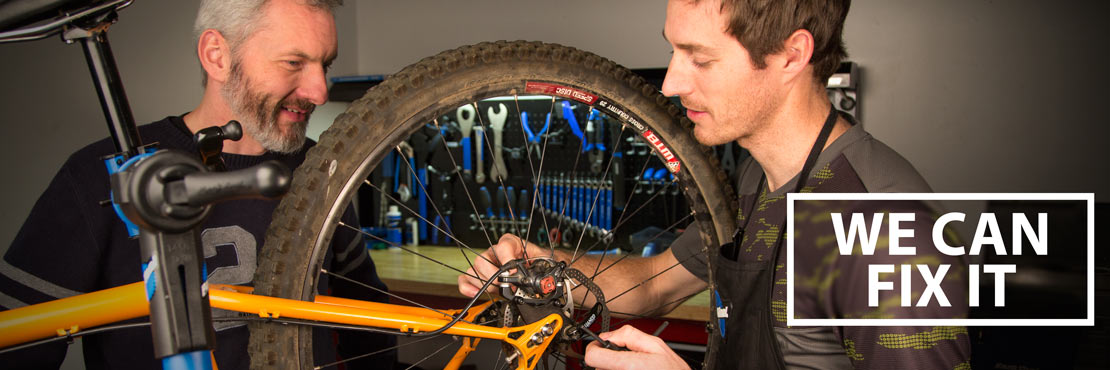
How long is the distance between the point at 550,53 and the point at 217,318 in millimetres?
510

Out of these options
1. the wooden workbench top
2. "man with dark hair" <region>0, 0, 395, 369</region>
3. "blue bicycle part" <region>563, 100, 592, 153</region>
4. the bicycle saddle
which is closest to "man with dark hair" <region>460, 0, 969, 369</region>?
"man with dark hair" <region>0, 0, 395, 369</region>

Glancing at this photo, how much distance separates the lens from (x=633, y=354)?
2.83 feet

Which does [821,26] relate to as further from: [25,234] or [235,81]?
[25,234]

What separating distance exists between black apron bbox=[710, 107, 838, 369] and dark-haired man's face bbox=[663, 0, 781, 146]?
0.10 metres

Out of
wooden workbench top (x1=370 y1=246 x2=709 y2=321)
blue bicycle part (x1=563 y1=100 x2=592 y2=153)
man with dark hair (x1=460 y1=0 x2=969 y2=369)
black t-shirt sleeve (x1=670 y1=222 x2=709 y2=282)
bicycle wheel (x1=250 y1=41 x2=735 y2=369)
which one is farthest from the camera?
blue bicycle part (x1=563 y1=100 x2=592 y2=153)

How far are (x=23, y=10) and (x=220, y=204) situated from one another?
61 centimetres

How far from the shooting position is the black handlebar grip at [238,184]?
41 centimetres

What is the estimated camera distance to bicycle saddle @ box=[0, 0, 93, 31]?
0.49m

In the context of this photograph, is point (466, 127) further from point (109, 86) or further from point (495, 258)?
point (109, 86)

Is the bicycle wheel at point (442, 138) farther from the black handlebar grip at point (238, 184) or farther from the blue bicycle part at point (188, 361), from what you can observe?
the black handlebar grip at point (238, 184)

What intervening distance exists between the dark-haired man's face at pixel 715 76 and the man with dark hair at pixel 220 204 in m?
0.55

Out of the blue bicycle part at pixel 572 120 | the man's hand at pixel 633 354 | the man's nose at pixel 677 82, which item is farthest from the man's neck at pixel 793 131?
the blue bicycle part at pixel 572 120

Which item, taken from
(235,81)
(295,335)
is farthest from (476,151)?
(295,335)

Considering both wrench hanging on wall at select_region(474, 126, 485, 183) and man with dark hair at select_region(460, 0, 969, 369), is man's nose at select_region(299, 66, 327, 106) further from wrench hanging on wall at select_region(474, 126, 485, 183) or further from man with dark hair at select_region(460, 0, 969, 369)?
wrench hanging on wall at select_region(474, 126, 485, 183)
